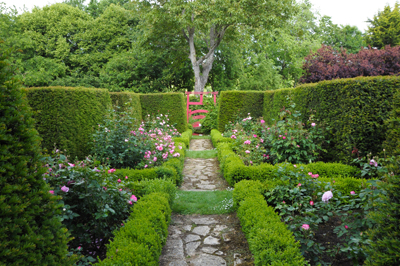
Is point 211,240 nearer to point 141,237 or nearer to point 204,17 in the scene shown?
point 141,237

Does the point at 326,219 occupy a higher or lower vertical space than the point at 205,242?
higher

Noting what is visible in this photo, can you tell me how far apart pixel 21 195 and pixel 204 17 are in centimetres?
1552

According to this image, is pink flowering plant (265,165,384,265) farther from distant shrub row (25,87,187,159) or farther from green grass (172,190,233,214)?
distant shrub row (25,87,187,159)

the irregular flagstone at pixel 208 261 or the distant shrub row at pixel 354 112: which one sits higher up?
the distant shrub row at pixel 354 112

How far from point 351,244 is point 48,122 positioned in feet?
17.0

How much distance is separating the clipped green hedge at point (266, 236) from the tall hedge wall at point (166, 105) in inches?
343

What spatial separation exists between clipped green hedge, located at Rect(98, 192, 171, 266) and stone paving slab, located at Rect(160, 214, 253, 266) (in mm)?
290

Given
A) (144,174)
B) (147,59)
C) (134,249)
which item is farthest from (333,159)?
(147,59)

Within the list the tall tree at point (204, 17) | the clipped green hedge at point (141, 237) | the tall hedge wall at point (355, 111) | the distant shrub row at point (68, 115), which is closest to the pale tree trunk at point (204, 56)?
the tall tree at point (204, 17)

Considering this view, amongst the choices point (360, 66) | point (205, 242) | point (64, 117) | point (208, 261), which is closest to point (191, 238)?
point (205, 242)

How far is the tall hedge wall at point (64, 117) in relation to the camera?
4.82 meters

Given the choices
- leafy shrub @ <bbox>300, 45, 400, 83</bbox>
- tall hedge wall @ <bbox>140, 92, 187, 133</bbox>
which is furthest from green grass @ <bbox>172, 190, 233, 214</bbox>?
leafy shrub @ <bbox>300, 45, 400, 83</bbox>

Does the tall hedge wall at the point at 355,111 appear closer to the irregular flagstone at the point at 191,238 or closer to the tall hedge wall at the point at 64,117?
the irregular flagstone at the point at 191,238

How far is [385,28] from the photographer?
22000 millimetres
